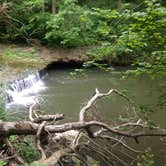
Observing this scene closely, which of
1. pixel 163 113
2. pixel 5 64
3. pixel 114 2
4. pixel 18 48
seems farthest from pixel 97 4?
pixel 163 113

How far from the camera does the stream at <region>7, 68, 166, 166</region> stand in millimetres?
9031

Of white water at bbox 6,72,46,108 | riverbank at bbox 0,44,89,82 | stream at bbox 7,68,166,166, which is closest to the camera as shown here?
stream at bbox 7,68,166,166

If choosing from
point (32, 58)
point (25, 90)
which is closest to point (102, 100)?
point (25, 90)

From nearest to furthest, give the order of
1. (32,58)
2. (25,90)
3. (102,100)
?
(102,100) < (25,90) < (32,58)

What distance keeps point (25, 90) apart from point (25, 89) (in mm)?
46

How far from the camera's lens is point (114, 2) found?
859 inches

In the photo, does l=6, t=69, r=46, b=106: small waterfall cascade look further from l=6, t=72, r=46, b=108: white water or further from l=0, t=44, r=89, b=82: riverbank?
l=0, t=44, r=89, b=82: riverbank

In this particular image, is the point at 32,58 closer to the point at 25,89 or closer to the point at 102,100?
the point at 25,89

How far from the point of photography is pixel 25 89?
1391 centimetres

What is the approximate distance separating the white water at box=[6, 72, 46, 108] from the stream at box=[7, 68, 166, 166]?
0.50ft

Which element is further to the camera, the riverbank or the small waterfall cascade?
the riverbank

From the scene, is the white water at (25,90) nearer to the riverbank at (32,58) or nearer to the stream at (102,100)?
the stream at (102,100)

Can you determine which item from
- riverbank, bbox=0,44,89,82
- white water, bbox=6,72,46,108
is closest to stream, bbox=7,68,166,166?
white water, bbox=6,72,46,108

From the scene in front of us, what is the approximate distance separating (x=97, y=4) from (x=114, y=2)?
1.20m
